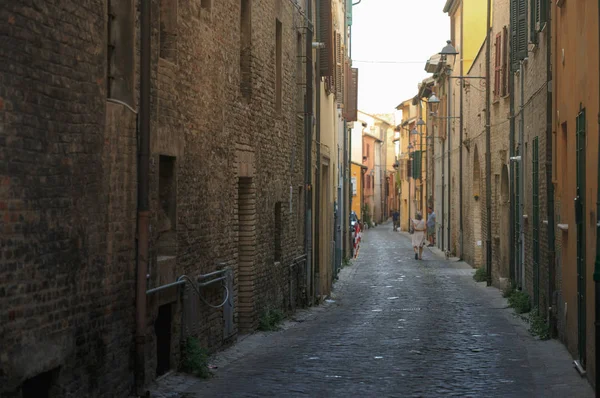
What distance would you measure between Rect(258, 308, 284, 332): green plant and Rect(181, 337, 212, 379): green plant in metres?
4.51

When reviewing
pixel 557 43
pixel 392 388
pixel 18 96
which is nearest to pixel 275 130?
pixel 557 43

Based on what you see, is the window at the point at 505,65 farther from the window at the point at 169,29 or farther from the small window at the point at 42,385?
the small window at the point at 42,385

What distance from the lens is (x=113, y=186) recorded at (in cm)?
934

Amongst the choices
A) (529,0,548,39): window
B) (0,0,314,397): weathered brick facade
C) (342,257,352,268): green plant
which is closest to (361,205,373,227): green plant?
(342,257,352,268): green plant

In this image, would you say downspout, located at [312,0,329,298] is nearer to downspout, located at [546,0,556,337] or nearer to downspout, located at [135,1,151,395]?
downspout, located at [546,0,556,337]

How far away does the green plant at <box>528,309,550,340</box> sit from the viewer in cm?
1545

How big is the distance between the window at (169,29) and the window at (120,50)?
1.54 meters

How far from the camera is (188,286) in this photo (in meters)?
12.0

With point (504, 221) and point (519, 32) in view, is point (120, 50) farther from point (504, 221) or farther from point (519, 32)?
point (504, 221)

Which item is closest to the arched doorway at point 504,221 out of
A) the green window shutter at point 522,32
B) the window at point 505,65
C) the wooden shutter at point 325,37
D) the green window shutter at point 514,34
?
the window at point 505,65

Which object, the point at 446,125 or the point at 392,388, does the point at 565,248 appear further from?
the point at 446,125

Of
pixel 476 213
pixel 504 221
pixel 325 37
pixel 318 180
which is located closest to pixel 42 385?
pixel 318 180

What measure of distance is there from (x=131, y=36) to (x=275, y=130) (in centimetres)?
815

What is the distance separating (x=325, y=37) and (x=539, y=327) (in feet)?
34.1
